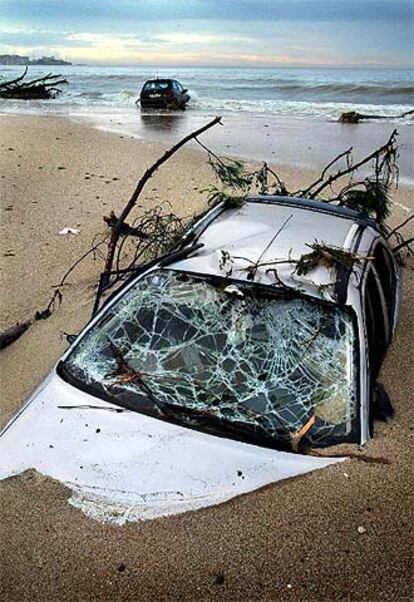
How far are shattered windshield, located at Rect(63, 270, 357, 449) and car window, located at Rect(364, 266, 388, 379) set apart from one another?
1.12 feet

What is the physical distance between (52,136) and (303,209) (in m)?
12.3

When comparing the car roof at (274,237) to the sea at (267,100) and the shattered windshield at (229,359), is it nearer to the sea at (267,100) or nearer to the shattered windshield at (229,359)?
the shattered windshield at (229,359)

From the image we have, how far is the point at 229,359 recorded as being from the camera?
10.2ft

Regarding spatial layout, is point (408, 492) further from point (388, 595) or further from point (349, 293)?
point (349, 293)

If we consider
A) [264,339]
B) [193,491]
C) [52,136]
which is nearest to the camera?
[193,491]

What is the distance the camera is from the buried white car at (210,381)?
268 centimetres

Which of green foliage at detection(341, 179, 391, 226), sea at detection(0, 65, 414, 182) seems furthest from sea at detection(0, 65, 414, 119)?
green foliage at detection(341, 179, 391, 226)

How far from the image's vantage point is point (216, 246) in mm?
3789

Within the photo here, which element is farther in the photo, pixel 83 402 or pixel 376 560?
pixel 83 402

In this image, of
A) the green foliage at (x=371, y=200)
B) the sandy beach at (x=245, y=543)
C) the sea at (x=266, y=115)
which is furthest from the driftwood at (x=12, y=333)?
the sea at (x=266, y=115)

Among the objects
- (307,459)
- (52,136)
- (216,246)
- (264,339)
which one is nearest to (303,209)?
(216,246)

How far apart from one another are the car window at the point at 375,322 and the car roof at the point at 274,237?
19cm

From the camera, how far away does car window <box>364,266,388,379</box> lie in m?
3.55

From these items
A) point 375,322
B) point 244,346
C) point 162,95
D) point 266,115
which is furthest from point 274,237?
point 162,95
